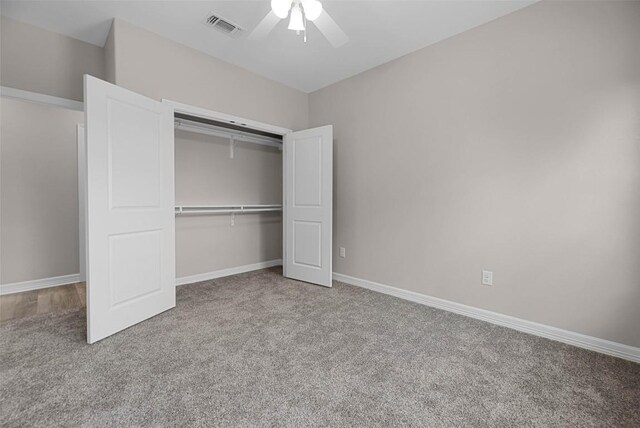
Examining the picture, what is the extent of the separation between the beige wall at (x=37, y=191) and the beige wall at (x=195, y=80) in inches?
63.1

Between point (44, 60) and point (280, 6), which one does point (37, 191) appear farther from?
point (280, 6)

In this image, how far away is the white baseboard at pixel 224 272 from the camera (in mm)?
3657

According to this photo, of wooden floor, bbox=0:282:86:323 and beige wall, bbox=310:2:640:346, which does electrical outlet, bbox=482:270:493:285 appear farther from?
wooden floor, bbox=0:282:86:323

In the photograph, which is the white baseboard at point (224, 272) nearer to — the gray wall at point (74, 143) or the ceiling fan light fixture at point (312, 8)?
the gray wall at point (74, 143)

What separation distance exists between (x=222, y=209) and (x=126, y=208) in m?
1.69

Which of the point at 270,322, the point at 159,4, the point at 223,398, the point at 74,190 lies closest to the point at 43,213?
the point at 74,190

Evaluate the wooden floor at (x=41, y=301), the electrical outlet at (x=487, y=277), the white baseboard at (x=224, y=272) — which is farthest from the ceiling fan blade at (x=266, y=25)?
the wooden floor at (x=41, y=301)

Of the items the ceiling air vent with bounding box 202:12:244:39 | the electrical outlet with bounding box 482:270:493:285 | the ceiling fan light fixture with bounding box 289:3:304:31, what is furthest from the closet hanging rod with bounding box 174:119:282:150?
the electrical outlet with bounding box 482:270:493:285

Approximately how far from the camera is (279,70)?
353 centimetres

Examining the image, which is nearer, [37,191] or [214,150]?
[37,191]

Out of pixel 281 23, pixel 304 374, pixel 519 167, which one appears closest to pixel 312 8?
pixel 281 23

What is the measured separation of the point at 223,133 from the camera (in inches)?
157

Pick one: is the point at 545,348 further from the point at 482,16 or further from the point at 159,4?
the point at 159,4

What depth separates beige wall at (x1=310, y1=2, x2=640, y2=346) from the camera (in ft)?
6.57
